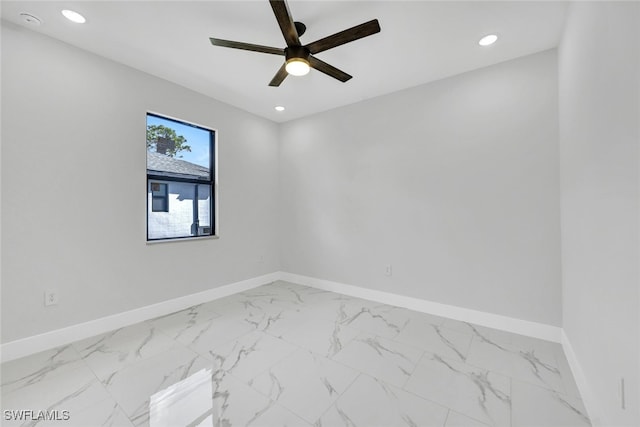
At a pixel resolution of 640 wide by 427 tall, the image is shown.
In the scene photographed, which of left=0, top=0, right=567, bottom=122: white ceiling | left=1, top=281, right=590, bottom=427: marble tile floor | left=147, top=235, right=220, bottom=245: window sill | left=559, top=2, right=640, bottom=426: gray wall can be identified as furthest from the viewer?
left=147, top=235, right=220, bottom=245: window sill

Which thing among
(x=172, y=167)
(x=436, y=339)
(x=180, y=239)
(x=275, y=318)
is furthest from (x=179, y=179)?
(x=436, y=339)

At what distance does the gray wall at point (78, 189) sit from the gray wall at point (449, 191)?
1.91 m

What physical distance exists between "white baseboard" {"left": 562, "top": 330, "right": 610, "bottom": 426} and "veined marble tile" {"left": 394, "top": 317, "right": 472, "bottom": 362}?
2.19 ft

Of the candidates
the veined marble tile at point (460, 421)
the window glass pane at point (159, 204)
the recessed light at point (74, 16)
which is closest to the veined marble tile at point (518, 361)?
the veined marble tile at point (460, 421)

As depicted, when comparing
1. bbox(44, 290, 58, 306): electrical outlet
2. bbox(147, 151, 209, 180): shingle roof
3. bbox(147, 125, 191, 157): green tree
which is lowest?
bbox(44, 290, 58, 306): electrical outlet

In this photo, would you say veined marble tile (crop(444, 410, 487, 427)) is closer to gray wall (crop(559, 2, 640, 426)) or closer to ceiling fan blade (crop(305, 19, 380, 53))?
gray wall (crop(559, 2, 640, 426))

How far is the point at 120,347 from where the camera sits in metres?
2.26

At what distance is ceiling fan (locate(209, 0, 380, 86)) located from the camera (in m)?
1.68

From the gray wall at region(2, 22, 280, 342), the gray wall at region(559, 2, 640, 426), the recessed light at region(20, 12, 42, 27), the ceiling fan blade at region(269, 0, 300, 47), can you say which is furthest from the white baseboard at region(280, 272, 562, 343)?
the recessed light at region(20, 12, 42, 27)

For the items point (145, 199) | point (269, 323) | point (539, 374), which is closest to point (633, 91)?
point (539, 374)

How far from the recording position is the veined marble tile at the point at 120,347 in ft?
6.59

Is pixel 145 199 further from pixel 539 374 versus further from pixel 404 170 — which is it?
pixel 539 374

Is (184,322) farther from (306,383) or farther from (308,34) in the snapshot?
(308,34)

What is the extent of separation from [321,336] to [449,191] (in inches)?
81.1
